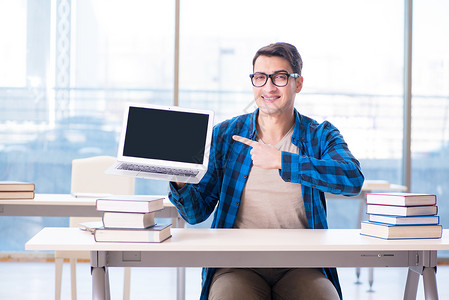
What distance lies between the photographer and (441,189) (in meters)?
4.71

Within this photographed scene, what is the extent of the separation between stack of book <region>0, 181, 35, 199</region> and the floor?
883 millimetres

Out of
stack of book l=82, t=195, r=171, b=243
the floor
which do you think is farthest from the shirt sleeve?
the floor

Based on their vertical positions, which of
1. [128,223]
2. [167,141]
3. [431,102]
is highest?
[431,102]

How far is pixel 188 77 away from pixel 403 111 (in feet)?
6.51

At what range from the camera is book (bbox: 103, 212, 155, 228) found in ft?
4.97

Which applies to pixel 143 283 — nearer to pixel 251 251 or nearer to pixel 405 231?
pixel 251 251

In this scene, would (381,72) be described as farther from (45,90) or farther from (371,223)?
(371,223)

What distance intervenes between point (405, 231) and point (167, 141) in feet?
2.63

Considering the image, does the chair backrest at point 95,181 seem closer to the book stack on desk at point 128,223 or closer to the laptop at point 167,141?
the laptop at point 167,141

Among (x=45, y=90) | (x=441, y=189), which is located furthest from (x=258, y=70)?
(x=441, y=189)

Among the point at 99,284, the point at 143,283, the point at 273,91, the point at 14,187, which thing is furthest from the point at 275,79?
the point at 143,283

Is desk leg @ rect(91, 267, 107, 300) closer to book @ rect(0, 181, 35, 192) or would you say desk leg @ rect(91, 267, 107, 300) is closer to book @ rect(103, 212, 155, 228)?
book @ rect(103, 212, 155, 228)

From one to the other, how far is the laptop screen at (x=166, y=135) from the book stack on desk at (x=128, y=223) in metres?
0.19

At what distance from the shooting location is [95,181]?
3.08 m
